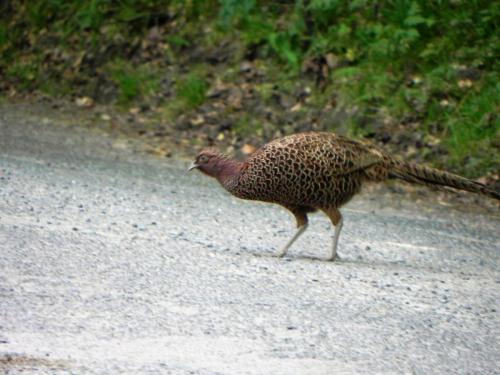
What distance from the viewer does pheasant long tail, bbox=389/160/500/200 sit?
25.6ft

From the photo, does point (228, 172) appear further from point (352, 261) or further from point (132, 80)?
point (132, 80)

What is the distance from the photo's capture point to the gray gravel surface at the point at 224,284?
5219mm

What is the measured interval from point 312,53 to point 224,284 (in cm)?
779

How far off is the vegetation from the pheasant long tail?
11.1ft

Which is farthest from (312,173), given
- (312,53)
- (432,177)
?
(312,53)

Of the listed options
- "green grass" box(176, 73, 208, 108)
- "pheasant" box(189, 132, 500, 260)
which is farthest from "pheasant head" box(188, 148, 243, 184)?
"green grass" box(176, 73, 208, 108)

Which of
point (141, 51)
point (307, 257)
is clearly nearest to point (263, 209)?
point (307, 257)

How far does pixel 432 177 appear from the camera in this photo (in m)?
7.82

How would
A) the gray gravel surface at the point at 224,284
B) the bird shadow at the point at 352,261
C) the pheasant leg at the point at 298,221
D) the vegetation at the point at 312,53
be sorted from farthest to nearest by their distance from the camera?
the vegetation at the point at 312,53, the pheasant leg at the point at 298,221, the bird shadow at the point at 352,261, the gray gravel surface at the point at 224,284

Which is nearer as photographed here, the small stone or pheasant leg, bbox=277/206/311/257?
pheasant leg, bbox=277/206/311/257

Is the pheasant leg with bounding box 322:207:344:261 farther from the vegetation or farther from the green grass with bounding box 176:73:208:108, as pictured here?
the green grass with bounding box 176:73:208:108

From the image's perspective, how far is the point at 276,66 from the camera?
14227mm

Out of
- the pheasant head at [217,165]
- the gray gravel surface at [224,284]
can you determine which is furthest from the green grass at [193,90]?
the pheasant head at [217,165]

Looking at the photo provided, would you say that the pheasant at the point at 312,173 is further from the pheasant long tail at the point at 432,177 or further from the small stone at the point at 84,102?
the small stone at the point at 84,102
